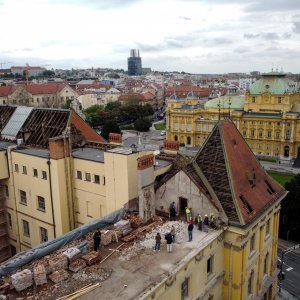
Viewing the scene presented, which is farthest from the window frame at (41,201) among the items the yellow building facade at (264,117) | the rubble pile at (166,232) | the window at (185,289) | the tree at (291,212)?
the yellow building facade at (264,117)

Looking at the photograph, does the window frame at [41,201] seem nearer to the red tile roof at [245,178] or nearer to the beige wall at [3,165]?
the beige wall at [3,165]

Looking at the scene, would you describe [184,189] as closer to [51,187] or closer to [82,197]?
[82,197]

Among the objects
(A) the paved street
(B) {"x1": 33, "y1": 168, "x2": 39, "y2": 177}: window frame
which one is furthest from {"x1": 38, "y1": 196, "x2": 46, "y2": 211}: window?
(A) the paved street

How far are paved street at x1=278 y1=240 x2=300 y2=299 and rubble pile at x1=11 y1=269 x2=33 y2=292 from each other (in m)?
34.6

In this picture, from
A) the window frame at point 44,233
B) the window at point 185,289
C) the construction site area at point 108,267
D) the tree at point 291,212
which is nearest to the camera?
the construction site area at point 108,267

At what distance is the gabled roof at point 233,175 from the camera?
27594mm

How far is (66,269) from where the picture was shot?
2219 centimetres

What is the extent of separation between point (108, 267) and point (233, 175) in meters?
12.2

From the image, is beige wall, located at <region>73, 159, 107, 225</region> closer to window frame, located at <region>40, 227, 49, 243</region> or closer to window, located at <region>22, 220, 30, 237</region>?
window frame, located at <region>40, 227, 49, 243</region>

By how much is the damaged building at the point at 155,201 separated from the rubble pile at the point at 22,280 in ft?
11.7

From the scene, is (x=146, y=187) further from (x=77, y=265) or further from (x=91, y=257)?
(x=77, y=265)

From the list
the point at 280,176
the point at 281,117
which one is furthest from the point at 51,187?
the point at 281,117

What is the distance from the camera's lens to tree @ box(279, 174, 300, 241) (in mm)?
52188

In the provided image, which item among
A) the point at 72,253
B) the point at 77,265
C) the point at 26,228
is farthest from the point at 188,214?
the point at 26,228
